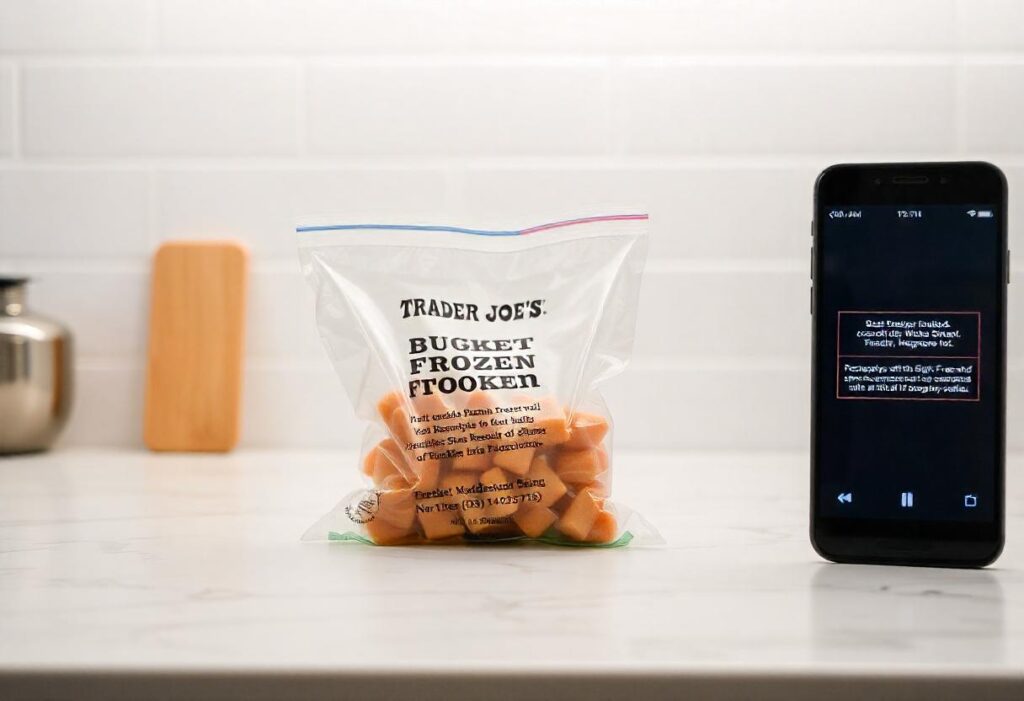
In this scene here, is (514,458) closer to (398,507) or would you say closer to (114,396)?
(398,507)

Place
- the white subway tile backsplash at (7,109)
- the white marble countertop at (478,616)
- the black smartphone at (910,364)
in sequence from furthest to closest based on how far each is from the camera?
the white subway tile backsplash at (7,109), the black smartphone at (910,364), the white marble countertop at (478,616)

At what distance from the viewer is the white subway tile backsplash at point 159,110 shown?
121 centimetres

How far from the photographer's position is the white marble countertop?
415 millimetres

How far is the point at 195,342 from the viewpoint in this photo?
1.20 metres

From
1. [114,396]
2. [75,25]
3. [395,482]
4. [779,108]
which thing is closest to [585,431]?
[395,482]

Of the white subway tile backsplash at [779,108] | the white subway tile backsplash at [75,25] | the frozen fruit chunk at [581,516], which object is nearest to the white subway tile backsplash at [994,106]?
the white subway tile backsplash at [779,108]

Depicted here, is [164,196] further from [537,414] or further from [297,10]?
[537,414]

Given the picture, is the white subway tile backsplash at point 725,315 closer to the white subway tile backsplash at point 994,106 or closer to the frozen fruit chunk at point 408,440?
the white subway tile backsplash at point 994,106

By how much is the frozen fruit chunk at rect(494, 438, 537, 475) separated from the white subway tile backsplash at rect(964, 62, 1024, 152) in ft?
2.61

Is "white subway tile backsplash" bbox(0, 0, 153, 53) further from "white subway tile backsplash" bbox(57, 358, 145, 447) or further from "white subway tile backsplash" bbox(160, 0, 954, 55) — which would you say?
"white subway tile backsplash" bbox(57, 358, 145, 447)

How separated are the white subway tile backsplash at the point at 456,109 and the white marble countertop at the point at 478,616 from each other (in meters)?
0.55

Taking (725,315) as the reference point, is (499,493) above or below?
below

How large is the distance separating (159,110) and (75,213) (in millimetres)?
158

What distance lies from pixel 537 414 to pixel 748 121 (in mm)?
666
